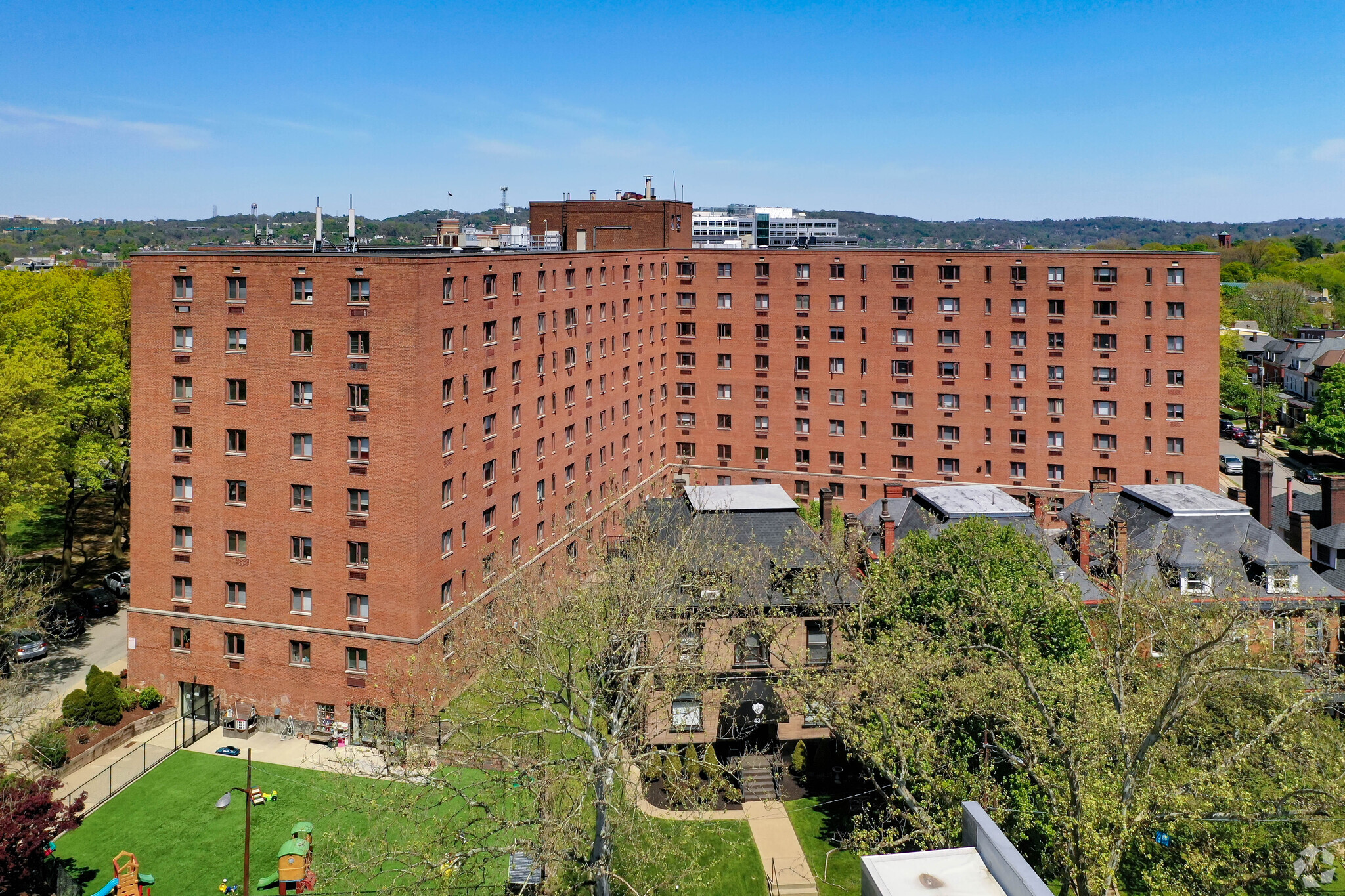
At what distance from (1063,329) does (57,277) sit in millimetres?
82168

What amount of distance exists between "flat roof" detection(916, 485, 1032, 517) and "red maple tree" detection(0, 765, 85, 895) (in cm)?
4160

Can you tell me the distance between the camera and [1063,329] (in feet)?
249

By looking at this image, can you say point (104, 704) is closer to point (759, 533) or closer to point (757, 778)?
point (757, 778)

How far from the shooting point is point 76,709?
157ft

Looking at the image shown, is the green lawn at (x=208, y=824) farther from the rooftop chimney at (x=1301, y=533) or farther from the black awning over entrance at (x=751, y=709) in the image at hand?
the rooftop chimney at (x=1301, y=533)

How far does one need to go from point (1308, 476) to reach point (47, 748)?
365ft

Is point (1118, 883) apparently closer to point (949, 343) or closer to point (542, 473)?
point (542, 473)

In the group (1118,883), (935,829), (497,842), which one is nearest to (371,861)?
(497,842)

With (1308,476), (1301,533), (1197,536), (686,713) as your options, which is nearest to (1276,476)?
(1308,476)

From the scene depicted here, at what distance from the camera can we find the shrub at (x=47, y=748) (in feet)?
142

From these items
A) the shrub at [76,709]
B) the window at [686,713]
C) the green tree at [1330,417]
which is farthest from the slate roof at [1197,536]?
the green tree at [1330,417]

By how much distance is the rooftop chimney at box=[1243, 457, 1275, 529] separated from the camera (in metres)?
58.8

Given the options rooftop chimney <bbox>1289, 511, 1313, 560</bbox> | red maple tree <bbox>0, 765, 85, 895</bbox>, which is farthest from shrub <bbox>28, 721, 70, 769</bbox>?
rooftop chimney <bbox>1289, 511, 1313, 560</bbox>

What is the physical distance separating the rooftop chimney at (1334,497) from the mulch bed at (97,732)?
2490 inches
